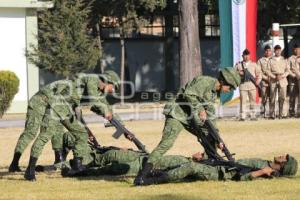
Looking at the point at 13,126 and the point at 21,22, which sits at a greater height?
the point at 21,22

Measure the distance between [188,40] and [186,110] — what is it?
1750cm

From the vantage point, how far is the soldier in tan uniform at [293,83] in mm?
21969

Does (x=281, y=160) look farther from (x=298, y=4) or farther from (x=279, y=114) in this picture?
(x=298, y=4)

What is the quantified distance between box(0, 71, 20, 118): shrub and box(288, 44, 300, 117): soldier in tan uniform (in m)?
9.65

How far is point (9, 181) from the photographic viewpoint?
1204cm

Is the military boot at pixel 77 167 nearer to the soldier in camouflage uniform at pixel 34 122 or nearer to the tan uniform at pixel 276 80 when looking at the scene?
the soldier in camouflage uniform at pixel 34 122

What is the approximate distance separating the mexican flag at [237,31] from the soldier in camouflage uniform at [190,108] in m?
12.7

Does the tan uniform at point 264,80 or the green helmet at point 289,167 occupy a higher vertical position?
the tan uniform at point 264,80

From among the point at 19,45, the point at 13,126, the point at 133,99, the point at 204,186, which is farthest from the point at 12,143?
the point at 133,99

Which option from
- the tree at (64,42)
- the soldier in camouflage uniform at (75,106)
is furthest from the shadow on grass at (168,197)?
the tree at (64,42)

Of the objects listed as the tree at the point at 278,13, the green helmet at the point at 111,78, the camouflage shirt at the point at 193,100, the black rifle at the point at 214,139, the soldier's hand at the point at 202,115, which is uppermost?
the tree at the point at 278,13

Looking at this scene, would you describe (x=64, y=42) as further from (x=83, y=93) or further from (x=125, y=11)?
(x=83, y=93)

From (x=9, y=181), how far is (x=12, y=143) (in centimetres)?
650

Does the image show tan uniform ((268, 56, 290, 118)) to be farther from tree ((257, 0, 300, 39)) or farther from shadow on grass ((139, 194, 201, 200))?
tree ((257, 0, 300, 39))
